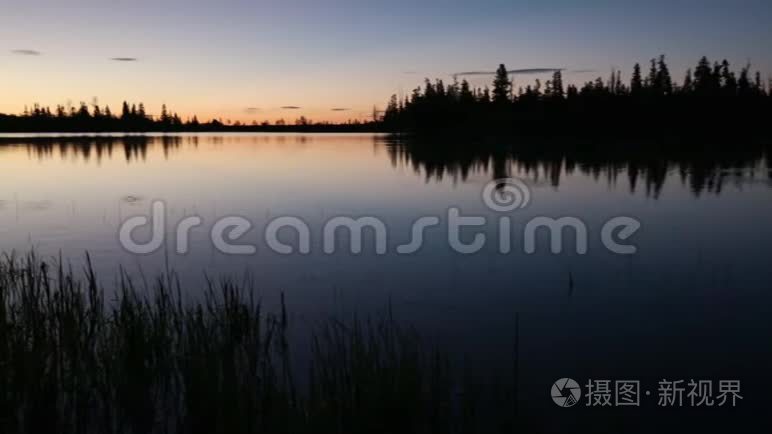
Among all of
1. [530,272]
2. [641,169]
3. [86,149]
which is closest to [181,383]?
[530,272]

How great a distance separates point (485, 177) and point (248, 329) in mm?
27201

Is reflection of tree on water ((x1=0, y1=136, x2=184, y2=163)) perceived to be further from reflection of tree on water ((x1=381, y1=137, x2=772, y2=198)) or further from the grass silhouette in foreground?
the grass silhouette in foreground

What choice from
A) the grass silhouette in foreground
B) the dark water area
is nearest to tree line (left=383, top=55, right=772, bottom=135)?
Answer: the dark water area

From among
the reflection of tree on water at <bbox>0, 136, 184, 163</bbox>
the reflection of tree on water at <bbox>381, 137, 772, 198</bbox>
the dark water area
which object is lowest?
the dark water area

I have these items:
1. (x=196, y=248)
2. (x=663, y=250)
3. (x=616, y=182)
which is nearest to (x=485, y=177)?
(x=616, y=182)

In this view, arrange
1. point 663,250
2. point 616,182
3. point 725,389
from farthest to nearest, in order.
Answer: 1. point 616,182
2. point 663,250
3. point 725,389

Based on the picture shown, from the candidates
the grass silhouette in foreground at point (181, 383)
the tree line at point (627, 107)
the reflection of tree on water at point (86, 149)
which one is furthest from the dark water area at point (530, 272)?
the tree line at point (627, 107)

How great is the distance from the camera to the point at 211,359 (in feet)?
18.4

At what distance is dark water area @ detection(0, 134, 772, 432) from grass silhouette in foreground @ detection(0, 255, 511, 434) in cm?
84

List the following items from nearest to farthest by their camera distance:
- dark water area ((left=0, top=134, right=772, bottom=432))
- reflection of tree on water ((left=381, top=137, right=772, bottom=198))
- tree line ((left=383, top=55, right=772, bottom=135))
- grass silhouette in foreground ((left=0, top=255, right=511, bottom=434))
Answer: grass silhouette in foreground ((left=0, top=255, right=511, bottom=434)) < dark water area ((left=0, top=134, right=772, bottom=432)) < reflection of tree on water ((left=381, top=137, right=772, bottom=198)) < tree line ((left=383, top=55, right=772, bottom=135))

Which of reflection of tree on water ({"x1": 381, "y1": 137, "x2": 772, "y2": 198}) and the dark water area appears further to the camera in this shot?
reflection of tree on water ({"x1": 381, "y1": 137, "x2": 772, "y2": 198})

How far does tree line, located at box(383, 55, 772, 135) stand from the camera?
77312 millimetres

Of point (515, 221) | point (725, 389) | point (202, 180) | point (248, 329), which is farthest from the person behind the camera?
point (202, 180)

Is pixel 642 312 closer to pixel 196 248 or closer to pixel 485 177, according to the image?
pixel 196 248
